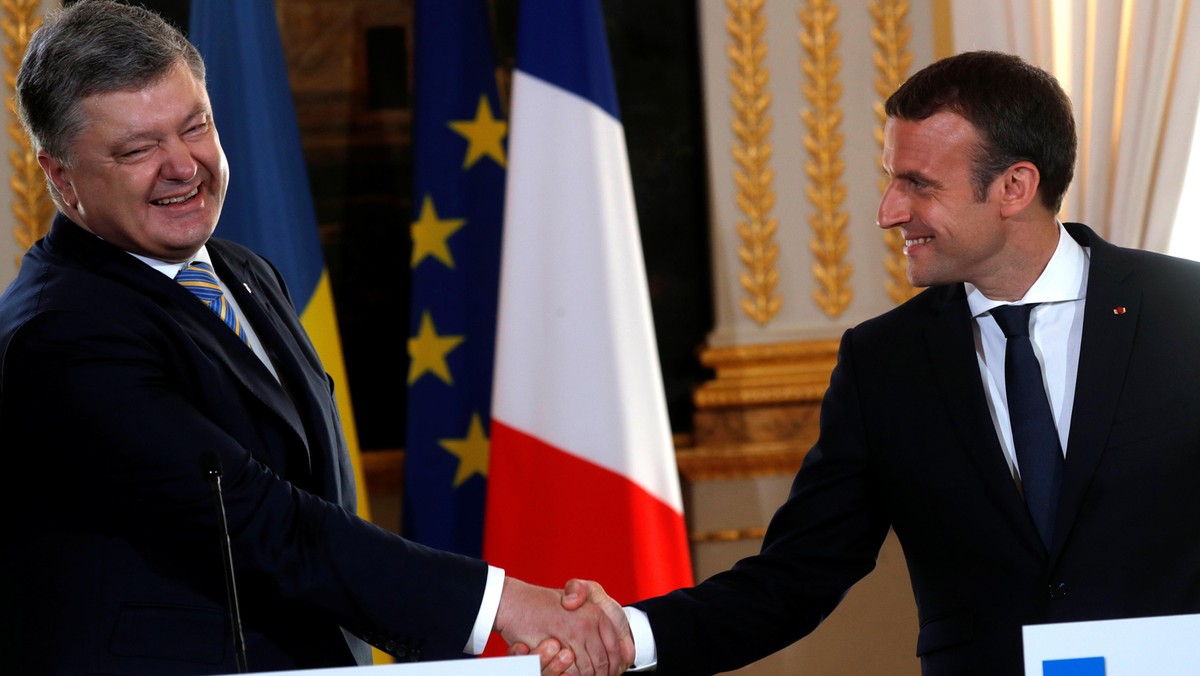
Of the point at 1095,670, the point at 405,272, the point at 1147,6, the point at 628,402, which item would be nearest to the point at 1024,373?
the point at 1095,670

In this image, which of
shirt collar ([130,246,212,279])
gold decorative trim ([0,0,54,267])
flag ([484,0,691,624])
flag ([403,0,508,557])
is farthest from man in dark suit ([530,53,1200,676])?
gold decorative trim ([0,0,54,267])

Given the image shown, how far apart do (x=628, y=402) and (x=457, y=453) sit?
508mm

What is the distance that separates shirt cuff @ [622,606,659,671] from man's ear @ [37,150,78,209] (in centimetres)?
117

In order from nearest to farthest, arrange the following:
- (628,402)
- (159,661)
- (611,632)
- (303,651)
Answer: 1. (159,661)
2. (303,651)
3. (611,632)
4. (628,402)

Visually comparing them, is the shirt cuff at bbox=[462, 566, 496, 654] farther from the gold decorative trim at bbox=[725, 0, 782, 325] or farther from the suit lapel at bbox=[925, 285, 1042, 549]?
the gold decorative trim at bbox=[725, 0, 782, 325]

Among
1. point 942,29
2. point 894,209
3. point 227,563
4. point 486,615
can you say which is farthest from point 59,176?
point 942,29

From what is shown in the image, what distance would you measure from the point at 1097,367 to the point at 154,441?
148 cm

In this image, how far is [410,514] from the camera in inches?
134

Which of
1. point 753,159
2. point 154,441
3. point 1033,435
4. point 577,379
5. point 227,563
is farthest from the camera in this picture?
point 753,159

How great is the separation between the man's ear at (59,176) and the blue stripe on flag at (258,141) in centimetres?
123

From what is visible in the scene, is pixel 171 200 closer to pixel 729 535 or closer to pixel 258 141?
pixel 258 141

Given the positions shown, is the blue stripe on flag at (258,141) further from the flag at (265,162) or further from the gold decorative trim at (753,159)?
the gold decorative trim at (753,159)

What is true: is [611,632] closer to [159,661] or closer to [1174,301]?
[159,661]

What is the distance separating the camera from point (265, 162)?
338 cm
